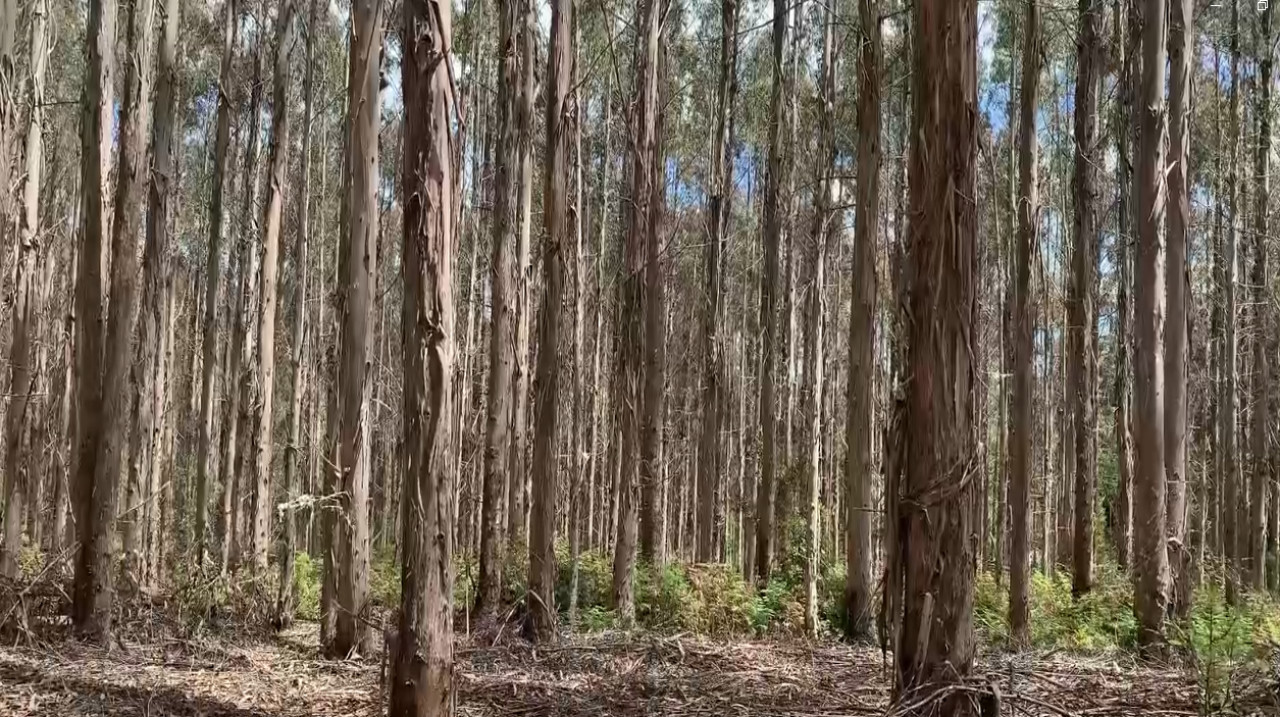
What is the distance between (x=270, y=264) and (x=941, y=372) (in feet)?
26.1

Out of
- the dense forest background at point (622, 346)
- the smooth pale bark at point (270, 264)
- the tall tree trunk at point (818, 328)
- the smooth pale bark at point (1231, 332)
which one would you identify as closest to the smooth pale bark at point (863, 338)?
the dense forest background at point (622, 346)

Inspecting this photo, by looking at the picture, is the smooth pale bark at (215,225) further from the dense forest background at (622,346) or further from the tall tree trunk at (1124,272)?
the tall tree trunk at (1124,272)

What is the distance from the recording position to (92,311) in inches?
306

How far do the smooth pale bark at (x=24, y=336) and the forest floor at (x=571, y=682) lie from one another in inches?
59.9

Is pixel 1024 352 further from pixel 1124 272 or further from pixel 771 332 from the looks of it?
pixel 1124 272

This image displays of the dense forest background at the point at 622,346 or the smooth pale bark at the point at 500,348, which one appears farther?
the smooth pale bark at the point at 500,348

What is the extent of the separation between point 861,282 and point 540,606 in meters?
4.19

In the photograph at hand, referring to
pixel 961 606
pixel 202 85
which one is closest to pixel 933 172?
pixel 961 606

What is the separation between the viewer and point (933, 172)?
4.44 meters

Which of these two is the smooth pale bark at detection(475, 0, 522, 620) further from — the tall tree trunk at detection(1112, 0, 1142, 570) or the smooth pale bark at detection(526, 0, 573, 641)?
the tall tree trunk at detection(1112, 0, 1142, 570)

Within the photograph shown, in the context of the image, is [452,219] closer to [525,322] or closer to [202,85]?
[525,322]

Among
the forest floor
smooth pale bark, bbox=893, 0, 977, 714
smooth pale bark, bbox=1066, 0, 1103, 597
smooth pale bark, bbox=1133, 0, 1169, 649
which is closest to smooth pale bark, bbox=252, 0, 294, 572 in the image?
the forest floor

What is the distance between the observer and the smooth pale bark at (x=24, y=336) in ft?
26.7

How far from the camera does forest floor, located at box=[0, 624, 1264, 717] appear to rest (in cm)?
528
